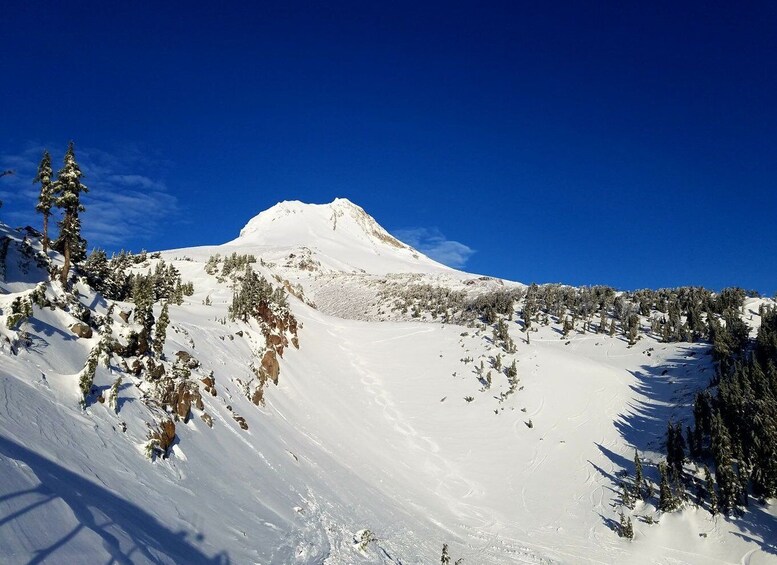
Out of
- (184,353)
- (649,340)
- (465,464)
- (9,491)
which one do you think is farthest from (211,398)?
(649,340)

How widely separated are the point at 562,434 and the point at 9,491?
25.1 meters

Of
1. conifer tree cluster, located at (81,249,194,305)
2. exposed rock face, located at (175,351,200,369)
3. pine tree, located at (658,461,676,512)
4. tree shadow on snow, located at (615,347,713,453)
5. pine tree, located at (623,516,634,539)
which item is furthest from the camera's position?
tree shadow on snow, located at (615,347,713,453)

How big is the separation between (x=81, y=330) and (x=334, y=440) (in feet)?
42.0

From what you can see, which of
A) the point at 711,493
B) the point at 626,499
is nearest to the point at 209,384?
the point at 626,499

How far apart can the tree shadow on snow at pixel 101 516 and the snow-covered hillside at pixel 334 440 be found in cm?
4

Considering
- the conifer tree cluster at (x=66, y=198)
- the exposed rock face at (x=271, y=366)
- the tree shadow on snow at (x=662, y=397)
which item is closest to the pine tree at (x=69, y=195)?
the conifer tree cluster at (x=66, y=198)

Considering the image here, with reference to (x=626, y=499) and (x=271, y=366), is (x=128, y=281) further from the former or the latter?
(x=626, y=499)

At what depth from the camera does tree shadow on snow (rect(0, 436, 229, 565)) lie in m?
5.98

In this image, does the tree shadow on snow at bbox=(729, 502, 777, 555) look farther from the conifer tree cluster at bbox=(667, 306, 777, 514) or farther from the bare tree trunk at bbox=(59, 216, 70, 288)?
the bare tree trunk at bbox=(59, 216, 70, 288)

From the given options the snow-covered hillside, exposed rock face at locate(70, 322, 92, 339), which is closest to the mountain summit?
the snow-covered hillside

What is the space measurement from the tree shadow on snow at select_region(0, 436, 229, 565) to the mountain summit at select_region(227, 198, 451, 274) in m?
83.5

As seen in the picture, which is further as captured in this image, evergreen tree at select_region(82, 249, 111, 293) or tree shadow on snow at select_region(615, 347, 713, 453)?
tree shadow on snow at select_region(615, 347, 713, 453)

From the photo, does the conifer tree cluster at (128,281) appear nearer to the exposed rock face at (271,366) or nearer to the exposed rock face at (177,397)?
the exposed rock face at (177,397)

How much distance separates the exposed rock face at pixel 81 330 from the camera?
12.5 metres
